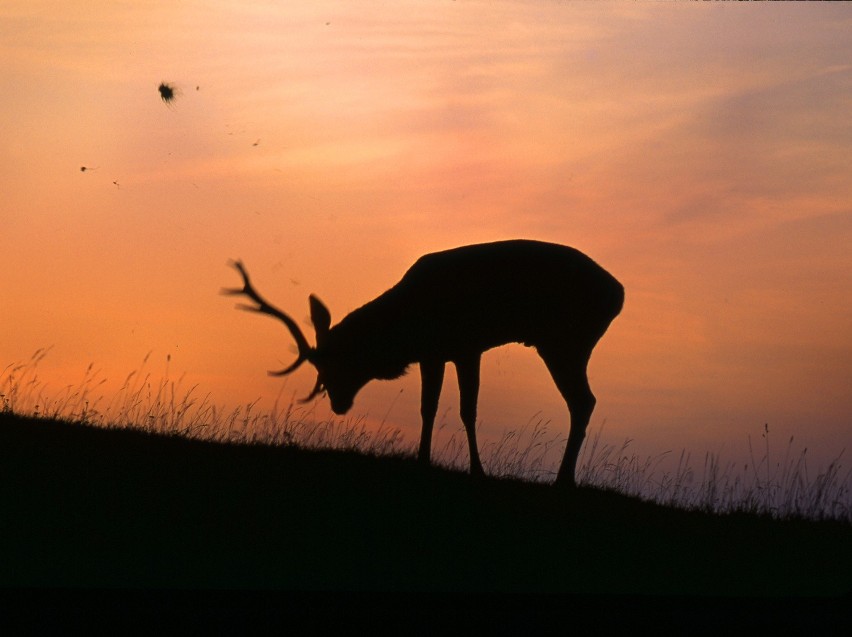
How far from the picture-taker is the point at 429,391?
1248 centimetres

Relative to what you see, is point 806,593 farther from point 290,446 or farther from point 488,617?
point 290,446

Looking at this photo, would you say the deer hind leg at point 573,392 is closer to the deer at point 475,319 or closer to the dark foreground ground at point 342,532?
the deer at point 475,319

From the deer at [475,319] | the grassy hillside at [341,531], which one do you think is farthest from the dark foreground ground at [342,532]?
the deer at [475,319]

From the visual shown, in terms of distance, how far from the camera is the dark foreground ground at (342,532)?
7.46 meters

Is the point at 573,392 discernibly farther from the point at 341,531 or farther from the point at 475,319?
the point at 341,531

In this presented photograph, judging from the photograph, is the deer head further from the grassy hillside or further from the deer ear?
the grassy hillside

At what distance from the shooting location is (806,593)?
8484mm

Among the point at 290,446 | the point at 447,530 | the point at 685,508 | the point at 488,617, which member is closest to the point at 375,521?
the point at 447,530

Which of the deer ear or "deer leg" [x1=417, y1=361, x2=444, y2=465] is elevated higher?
the deer ear

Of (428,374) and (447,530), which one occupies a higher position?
(428,374)

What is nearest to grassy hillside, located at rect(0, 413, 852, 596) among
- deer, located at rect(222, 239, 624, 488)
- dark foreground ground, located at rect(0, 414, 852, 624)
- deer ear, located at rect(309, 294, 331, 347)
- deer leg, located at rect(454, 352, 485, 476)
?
dark foreground ground, located at rect(0, 414, 852, 624)

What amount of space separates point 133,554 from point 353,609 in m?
1.84

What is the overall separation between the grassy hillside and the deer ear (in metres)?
1.93

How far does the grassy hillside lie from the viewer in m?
7.49
